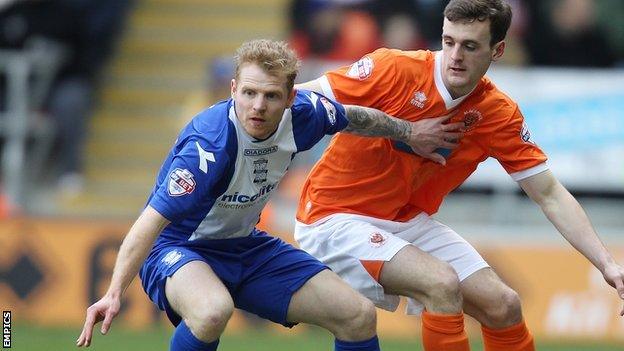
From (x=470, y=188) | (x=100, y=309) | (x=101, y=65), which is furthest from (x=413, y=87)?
(x=101, y=65)

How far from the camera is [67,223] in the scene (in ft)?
39.5

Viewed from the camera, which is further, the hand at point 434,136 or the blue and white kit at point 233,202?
the hand at point 434,136

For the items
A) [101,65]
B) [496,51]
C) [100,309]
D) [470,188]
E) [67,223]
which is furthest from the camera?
[101,65]

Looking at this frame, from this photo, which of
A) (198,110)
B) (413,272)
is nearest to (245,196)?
(413,272)

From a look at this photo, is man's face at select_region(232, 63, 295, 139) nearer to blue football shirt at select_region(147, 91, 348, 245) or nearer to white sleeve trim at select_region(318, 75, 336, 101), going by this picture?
blue football shirt at select_region(147, 91, 348, 245)

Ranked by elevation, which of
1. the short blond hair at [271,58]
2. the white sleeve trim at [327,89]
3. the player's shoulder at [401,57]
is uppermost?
the short blond hair at [271,58]

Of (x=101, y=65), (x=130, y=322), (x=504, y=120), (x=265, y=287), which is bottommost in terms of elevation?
(x=130, y=322)

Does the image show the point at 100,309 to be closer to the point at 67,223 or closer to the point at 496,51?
the point at 496,51

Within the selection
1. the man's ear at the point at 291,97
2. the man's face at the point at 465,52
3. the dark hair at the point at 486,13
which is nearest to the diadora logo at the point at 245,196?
the man's ear at the point at 291,97

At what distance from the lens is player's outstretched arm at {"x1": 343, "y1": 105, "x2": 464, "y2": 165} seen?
286 inches

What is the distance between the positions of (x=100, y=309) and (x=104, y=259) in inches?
222

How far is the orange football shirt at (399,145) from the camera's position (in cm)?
747

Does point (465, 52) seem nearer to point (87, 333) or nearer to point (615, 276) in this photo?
point (615, 276)

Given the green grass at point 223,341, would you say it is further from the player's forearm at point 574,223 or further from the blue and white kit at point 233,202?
the player's forearm at point 574,223
